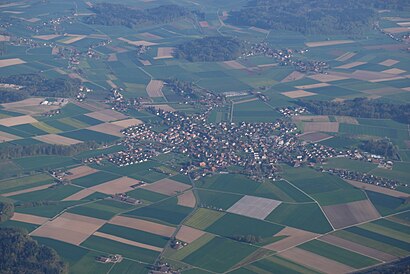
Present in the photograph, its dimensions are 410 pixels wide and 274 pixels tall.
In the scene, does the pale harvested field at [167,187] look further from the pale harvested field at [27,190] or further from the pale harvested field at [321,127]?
the pale harvested field at [321,127]

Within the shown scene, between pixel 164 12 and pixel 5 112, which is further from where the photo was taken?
pixel 164 12

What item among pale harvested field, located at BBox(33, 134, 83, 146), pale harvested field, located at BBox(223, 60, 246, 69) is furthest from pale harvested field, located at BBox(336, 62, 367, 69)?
pale harvested field, located at BBox(33, 134, 83, 146)

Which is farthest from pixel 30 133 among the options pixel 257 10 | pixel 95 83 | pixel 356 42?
pixel 257 10

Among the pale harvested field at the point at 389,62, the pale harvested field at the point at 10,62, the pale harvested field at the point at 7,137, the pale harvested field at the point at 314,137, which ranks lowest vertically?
the pale harvested field at the point at 7,137

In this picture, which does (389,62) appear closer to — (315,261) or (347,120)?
(347,120)

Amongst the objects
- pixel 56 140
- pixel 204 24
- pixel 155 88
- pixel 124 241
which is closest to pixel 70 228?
pixel 124 241

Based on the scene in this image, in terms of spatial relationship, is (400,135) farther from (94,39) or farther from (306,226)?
(94,39)

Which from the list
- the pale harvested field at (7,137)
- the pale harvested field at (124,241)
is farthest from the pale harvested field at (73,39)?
the pale harvested field at (124,241)
